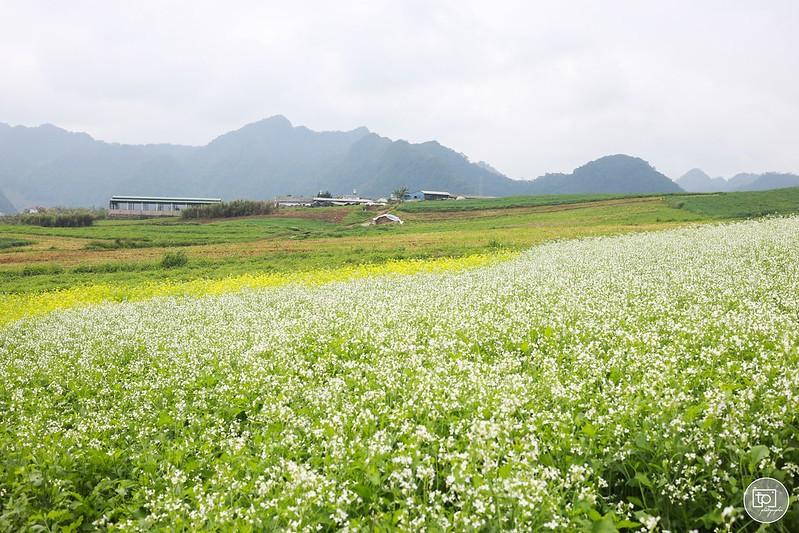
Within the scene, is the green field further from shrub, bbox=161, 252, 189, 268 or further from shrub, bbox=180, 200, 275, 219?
shrub, bbox=180, 200, 275, 219

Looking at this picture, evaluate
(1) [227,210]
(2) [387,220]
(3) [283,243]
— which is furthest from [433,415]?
(1) [227,210]

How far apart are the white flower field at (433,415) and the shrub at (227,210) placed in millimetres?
107226

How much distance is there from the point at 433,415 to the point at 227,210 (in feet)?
393

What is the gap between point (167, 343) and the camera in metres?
13.0

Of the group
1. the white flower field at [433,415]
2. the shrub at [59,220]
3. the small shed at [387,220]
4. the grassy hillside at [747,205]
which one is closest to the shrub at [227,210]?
the shrub at [59,220]

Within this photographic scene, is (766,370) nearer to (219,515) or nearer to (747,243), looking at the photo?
(219,515)

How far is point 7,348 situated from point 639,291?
783 inches

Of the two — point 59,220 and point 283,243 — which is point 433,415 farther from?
point 59,220

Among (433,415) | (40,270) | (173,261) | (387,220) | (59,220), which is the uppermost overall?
(59,220)

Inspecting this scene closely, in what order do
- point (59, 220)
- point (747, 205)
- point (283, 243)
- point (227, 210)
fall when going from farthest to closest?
1. point (227, 210)
2. point (59, 220)
3. point (747, 205)
4. point (283, 243)

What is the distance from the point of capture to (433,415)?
6.21 meters

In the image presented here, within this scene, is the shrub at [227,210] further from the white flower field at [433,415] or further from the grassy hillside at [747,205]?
the white flower field at [433,415]

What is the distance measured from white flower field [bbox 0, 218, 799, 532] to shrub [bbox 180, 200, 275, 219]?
10723 centimetres

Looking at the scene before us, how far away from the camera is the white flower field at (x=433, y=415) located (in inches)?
180
